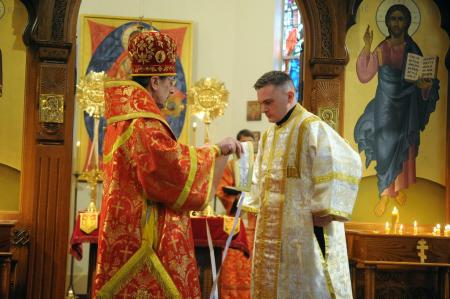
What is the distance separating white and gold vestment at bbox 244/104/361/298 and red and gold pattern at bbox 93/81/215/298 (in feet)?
3.89

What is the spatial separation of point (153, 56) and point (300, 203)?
157 cm

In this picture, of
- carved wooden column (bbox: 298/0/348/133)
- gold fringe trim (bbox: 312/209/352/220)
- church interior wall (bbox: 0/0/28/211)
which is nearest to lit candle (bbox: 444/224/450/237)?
carved wooden column (bbox: 298/0/348/133)

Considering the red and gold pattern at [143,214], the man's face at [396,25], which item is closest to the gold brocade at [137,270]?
the red and gold pattern at [143,214]

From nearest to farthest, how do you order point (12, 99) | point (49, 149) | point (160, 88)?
point (160, 88)
point (49, 149)
point (12, 99)

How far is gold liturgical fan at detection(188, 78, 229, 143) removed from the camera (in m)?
7.90

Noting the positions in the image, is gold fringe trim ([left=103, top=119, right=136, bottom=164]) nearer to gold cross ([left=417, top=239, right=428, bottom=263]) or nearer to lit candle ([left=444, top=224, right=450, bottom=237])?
gold cross ([left=417, top=239, right=428, bottom=263])

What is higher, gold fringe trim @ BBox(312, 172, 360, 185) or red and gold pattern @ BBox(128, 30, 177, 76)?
red and gold pattern @ BBox(128, 30, 177, 76)

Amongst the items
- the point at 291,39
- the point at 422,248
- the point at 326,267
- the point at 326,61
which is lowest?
the point at 422,248

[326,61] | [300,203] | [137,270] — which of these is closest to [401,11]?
[326,61]

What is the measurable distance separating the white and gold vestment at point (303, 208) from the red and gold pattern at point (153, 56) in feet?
4.36

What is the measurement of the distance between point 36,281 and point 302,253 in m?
3.02

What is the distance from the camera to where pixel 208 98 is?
7.91 meters

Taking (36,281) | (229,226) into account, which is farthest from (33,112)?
(229,226)

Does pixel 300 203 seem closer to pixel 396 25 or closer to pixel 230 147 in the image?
pixel 230 147
